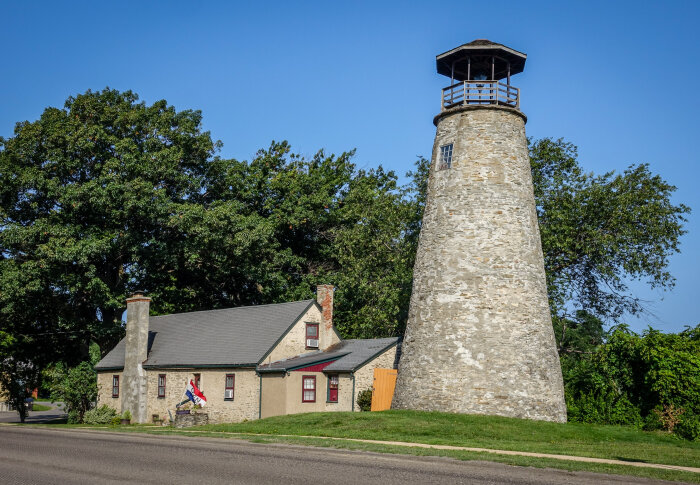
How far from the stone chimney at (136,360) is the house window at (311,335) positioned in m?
9.09

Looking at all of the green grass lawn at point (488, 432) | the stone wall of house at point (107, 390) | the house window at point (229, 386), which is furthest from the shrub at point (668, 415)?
the stone wall of house at point (107, 390)

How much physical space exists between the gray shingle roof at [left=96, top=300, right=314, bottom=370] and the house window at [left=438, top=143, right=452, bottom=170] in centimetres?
1077

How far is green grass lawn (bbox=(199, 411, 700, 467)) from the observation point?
19.7 meters

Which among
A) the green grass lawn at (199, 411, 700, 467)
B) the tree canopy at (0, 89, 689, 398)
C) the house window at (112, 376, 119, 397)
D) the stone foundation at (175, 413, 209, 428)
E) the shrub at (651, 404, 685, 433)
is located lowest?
the stone foundation at (175, 413, 209, 428)

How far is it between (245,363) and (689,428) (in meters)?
18.8

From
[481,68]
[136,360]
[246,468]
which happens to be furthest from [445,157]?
[136,360]

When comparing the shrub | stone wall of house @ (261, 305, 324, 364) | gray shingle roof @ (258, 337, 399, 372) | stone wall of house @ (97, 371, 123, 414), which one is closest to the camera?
the shrub

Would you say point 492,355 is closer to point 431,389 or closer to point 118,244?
point 431,389

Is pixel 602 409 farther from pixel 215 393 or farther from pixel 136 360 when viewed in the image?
pixel 136 360

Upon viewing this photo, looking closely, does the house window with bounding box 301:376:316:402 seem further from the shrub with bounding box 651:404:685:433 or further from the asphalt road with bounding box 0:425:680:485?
the shrub with bounding box 651:404:685:433

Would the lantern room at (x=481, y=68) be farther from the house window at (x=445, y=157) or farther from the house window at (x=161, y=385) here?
the house window at (x=161, y=385)

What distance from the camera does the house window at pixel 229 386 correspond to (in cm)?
3434

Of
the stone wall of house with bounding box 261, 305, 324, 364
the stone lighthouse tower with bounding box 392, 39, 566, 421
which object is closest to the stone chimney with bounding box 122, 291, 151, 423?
the stone wall of house with bounding box 261, 305, 324, 364

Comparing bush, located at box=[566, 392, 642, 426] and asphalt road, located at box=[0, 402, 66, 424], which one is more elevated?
bush, located at box=[566, 392, 642, 426]
